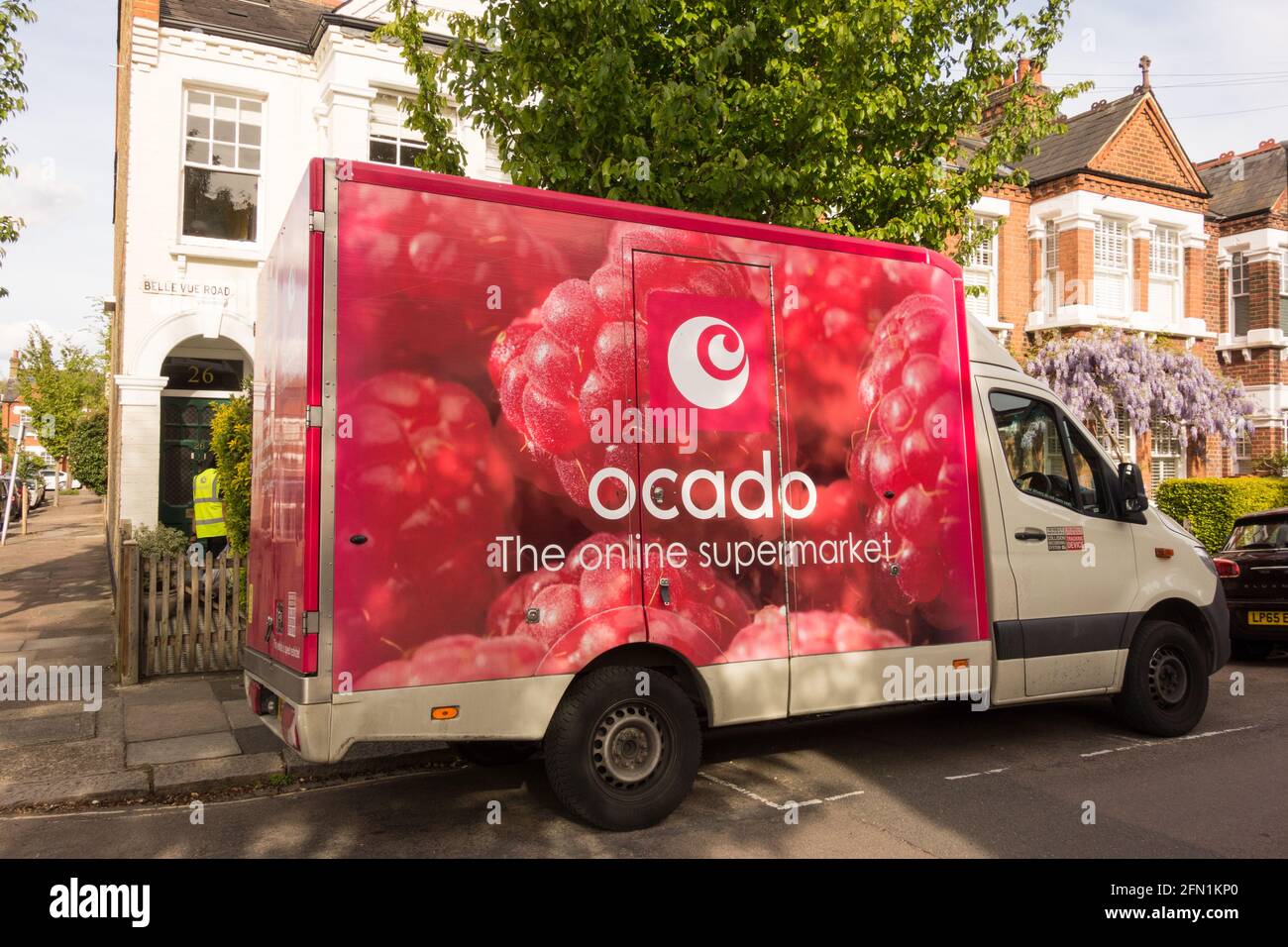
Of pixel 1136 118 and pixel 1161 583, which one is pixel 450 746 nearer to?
pixel 1161 583

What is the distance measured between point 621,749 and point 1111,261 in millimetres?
20346

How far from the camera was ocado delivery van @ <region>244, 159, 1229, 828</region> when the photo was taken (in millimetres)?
4730

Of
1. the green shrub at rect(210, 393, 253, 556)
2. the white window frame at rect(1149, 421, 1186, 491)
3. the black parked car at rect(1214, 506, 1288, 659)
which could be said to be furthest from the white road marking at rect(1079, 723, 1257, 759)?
the white window frame at rect(1149, 421, 1186, 491)

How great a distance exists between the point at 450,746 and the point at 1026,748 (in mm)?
4045

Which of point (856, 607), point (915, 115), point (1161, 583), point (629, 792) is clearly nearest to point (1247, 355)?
point (915, 115)

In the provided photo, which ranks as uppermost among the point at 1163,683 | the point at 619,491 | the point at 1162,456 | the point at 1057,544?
the point at 1162,456

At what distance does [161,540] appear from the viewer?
39.8 ft

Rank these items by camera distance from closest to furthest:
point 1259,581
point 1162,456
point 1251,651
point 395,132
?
1. point 1259,581
2. point 1251,651
3. point 395,132
4. point 1162,456

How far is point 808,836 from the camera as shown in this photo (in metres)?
5.17

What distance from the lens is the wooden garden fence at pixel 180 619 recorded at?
9016 mm

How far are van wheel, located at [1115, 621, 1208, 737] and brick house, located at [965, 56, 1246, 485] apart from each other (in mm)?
12885

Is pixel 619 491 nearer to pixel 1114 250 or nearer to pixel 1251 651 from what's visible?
pixel 1251 651

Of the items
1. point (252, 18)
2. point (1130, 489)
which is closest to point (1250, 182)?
point (1130, 489)
